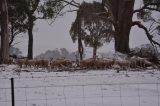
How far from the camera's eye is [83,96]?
9.58m

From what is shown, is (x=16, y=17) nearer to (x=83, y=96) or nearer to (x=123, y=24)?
(x=123, y=24)

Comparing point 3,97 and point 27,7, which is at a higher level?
point 27,7

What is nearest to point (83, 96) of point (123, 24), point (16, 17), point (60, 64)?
point (60, 64)

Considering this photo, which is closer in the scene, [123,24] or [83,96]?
[83,96]

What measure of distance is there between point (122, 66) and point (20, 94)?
11072mm

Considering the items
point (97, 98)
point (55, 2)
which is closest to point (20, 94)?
point (97, 98)

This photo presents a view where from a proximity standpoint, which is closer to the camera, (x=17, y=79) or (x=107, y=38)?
(x=17, y=79)

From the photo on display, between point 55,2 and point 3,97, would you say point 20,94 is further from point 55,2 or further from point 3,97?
point 55,2

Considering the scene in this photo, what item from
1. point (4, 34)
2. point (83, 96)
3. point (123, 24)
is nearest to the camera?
point (83, 96)

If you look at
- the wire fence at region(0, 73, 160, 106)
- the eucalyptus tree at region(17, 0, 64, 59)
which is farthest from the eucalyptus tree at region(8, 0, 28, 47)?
the wire fence at region(0, 73, 160, 106)

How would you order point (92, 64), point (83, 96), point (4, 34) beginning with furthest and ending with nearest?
point (4, 34) → point (92, 64) → point (83, 96)

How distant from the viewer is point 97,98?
372 inches

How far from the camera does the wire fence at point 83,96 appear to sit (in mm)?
8656

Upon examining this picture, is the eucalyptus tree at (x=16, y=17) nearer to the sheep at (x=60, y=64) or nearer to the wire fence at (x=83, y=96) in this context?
the sheep at (x=60, y=64)
